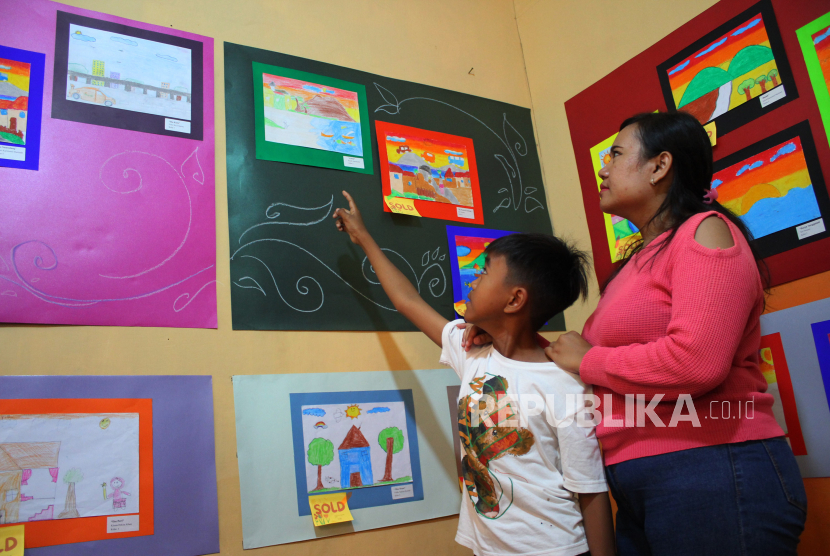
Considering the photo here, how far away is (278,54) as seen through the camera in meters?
1.63

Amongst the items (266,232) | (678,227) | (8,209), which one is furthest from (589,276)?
(8,209)

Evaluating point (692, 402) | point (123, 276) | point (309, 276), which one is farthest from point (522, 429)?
point (123, 276)

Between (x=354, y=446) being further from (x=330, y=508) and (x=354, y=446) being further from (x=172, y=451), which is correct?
(x=172, y=451)

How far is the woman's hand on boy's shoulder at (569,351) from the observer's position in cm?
106

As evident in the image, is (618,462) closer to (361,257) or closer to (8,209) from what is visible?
(361,257)

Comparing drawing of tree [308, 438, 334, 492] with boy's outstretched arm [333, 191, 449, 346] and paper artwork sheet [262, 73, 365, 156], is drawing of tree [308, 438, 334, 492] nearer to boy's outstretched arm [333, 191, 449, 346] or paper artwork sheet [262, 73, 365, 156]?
boy's outstretched arm [333, 191, 449, 346]

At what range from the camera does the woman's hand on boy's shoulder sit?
3.47ft

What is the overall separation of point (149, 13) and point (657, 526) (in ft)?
5.16

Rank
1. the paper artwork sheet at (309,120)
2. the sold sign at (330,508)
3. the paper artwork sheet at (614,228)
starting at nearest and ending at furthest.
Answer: the sold sign at (330,508) < the paper artwork sheet at (309,120) < the paper artwork sheet at (614,228)

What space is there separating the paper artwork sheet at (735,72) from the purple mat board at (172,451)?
138cm
